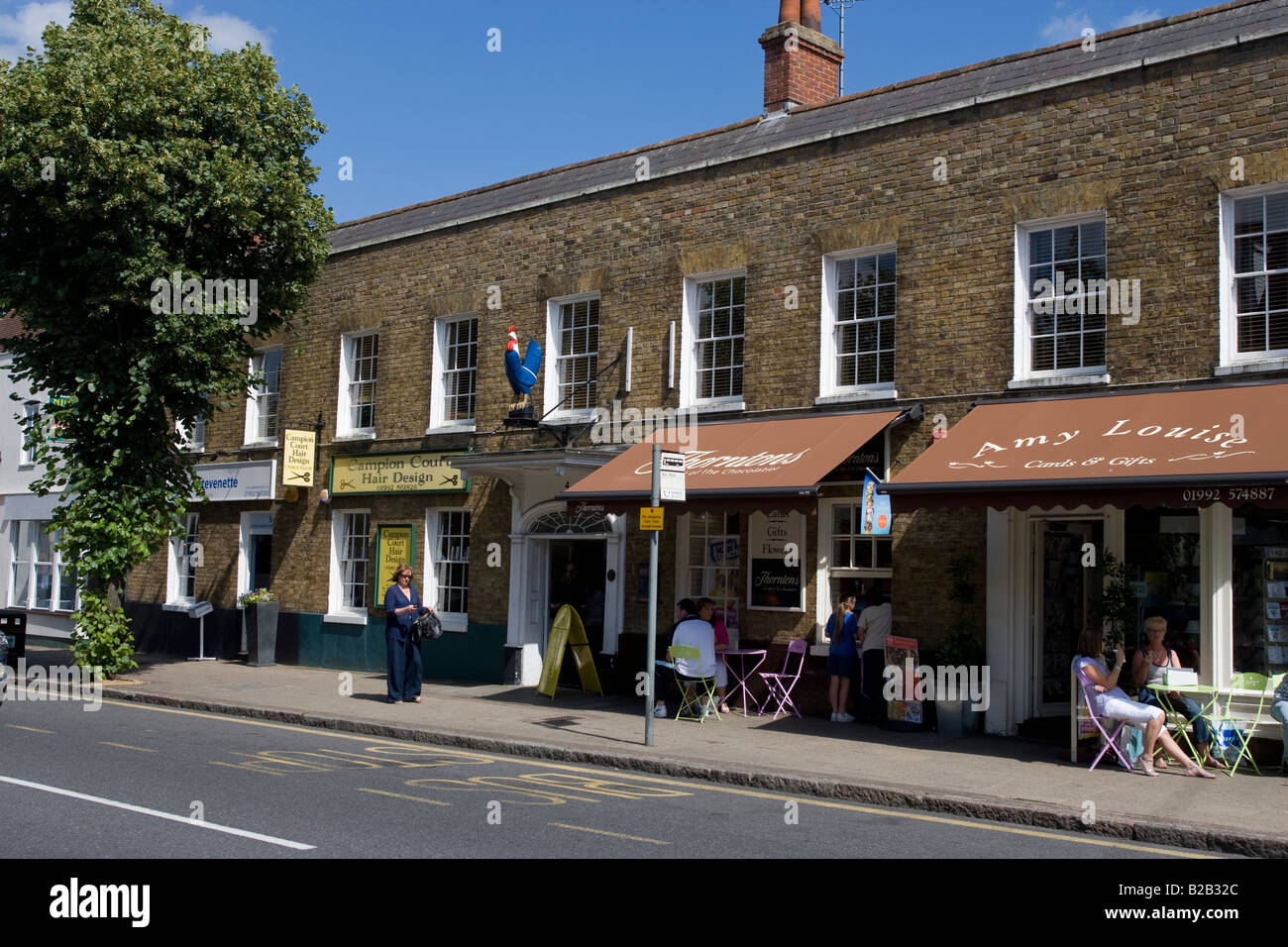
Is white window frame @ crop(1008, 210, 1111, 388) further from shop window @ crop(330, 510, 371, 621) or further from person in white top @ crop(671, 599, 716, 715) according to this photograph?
shop window @ crop(330, 510, 371, 621)

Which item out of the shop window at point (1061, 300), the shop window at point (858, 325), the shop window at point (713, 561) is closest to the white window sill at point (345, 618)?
the shop window at point (713, 561)

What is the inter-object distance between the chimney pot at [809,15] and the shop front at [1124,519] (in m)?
7.06

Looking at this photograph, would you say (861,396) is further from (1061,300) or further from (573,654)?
(573,654)

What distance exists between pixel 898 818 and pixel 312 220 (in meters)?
12.9

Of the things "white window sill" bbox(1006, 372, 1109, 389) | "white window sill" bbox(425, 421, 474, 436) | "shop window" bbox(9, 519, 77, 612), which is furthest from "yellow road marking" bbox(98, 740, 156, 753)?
"shop window" bbox(9, 519, 77, 612)

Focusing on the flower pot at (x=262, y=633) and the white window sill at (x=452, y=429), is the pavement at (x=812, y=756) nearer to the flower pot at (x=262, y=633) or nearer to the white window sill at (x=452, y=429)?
the flower pot at (x=262, y=633)

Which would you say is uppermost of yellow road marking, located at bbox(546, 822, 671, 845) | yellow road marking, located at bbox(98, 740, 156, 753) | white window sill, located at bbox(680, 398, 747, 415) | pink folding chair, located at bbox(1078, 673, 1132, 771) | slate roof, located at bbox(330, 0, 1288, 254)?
slate roof, located at bbox(330, 0, 1288, 254)

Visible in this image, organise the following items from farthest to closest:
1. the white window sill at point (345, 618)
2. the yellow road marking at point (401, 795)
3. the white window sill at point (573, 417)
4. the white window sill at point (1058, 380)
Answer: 1. the white window sill at point (345, 618)
2. the white window sill at point (573, 417)
3. the white window sill at point (1058, 380)
4. the yellow road marking at point (401, 795)

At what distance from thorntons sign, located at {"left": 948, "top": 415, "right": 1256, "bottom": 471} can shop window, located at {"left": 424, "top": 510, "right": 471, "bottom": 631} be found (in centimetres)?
908

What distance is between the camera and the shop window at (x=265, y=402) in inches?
883

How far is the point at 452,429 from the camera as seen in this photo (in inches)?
747

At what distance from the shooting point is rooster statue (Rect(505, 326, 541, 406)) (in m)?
17.5
